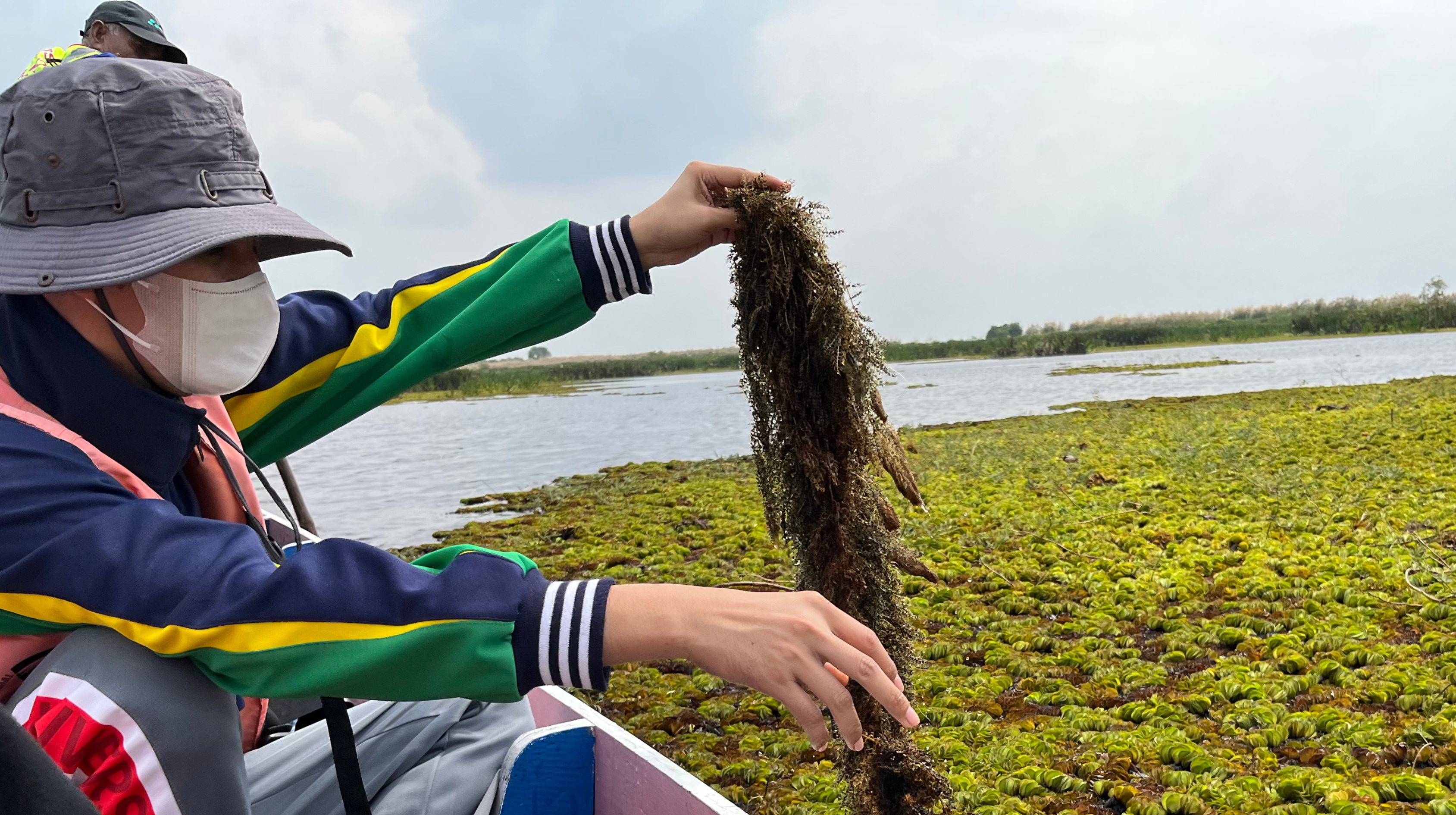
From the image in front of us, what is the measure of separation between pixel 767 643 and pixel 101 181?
1.14 meters

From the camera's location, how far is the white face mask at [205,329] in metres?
1.38

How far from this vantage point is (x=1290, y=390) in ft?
53.2

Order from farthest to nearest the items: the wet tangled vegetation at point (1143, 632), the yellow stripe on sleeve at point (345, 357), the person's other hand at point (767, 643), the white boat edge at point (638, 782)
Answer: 1. the wet tangled vegetation at point (1143, 632)
2. the yellow stripe on sleeve at point (345, 357)
3. the white boat edge at point (638, 782)
4. the person's other hand at point (767, 643)

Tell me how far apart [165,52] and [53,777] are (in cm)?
352

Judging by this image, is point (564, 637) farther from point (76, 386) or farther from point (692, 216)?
point (692, 216)

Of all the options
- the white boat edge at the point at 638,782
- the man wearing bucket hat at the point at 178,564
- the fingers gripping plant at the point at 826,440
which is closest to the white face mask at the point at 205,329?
the man wearing bucket hat at the point at 178,564

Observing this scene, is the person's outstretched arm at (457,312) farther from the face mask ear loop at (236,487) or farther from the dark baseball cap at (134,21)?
the dark baseball cap at (134,21)

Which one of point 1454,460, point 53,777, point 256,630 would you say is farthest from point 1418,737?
point 1454,460

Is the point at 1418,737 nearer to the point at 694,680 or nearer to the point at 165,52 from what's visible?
the point at 694,680

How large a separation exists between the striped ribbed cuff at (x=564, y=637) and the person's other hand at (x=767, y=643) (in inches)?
0.7

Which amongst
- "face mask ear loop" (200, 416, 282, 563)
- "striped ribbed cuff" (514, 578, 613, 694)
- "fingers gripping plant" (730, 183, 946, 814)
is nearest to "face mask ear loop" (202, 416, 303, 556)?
"face mask ear loop" (200, 416, 282, 563)

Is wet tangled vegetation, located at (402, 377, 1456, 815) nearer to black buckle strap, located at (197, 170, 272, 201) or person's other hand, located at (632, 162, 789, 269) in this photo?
person's other hand, located at (632, 162, 789, 269)

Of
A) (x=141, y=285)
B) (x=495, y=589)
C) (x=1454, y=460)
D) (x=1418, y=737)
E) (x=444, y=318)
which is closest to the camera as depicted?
(x=495, y=589)

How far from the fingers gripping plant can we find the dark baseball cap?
2.80 meters
